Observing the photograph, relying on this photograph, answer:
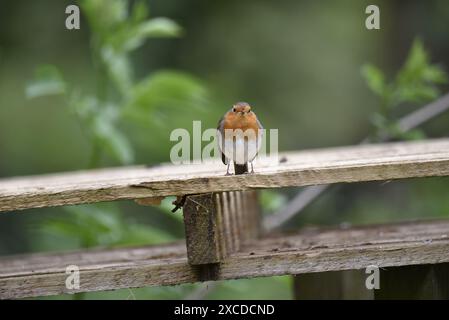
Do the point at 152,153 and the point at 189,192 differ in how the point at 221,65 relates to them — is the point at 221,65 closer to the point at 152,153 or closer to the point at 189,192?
the point at 152,153

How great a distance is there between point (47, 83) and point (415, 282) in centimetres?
196

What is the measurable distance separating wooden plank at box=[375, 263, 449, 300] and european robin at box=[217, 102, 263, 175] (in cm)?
60

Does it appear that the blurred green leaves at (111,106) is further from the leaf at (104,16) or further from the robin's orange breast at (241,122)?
the robin's orange breast at (241,122)

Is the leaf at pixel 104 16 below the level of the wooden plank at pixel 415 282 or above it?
above

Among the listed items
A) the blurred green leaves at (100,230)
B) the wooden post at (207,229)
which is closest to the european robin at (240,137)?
the wooden post at (207,229)

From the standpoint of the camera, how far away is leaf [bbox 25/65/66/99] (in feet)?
12.1

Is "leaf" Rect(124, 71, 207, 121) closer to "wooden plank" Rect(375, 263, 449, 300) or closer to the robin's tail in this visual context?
the robin's tail

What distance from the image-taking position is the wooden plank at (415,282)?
2645mm

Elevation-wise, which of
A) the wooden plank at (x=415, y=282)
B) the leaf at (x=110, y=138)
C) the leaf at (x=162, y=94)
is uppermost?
the leaf at (x=162, y=94)

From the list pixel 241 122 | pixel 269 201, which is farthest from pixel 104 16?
pixel 241 122

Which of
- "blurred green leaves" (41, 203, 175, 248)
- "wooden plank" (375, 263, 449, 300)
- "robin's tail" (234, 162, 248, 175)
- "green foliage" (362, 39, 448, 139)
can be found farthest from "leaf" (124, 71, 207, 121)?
"wooden plank" (375, 263, 449, 300)

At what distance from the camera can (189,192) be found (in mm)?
2389

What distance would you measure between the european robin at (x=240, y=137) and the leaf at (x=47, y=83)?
1.26 meters

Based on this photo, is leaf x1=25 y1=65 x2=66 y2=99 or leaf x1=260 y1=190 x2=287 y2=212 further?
leaf x1=260 y1=190 x2=287 y2=212
